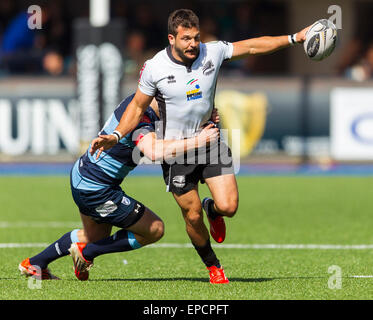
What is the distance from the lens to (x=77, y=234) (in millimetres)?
7977

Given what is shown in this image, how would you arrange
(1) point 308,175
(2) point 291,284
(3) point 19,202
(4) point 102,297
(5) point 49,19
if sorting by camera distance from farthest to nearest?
(5) point 49,19
(1) point 308,175
(3) point 19,202
(2) point 291,284
(4) point 102,297

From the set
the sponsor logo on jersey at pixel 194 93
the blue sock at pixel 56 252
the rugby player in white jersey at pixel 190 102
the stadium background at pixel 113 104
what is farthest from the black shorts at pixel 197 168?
the stadium background at pixel 113 104

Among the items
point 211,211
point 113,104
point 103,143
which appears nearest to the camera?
point 103,143

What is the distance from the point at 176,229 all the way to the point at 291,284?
420 centimetres

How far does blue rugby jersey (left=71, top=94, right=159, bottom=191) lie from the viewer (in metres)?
7.58

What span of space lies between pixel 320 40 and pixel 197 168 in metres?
1.39

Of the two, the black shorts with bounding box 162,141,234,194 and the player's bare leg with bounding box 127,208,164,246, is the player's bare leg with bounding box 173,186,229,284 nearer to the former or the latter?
the black shorts with bounding box 162,141,234,194

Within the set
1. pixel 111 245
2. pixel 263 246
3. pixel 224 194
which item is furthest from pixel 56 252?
pixel 263 246

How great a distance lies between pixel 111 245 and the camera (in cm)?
781

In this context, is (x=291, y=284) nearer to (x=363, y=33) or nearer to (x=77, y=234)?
(x=77, y=234)

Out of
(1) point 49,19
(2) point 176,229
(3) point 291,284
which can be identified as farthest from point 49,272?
(1) point 49,19

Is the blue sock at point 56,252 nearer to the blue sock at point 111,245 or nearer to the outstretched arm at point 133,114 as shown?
the blue sock at point 111,245

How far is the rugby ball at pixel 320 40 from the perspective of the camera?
24.6 ft

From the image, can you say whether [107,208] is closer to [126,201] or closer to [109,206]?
[109,206]
